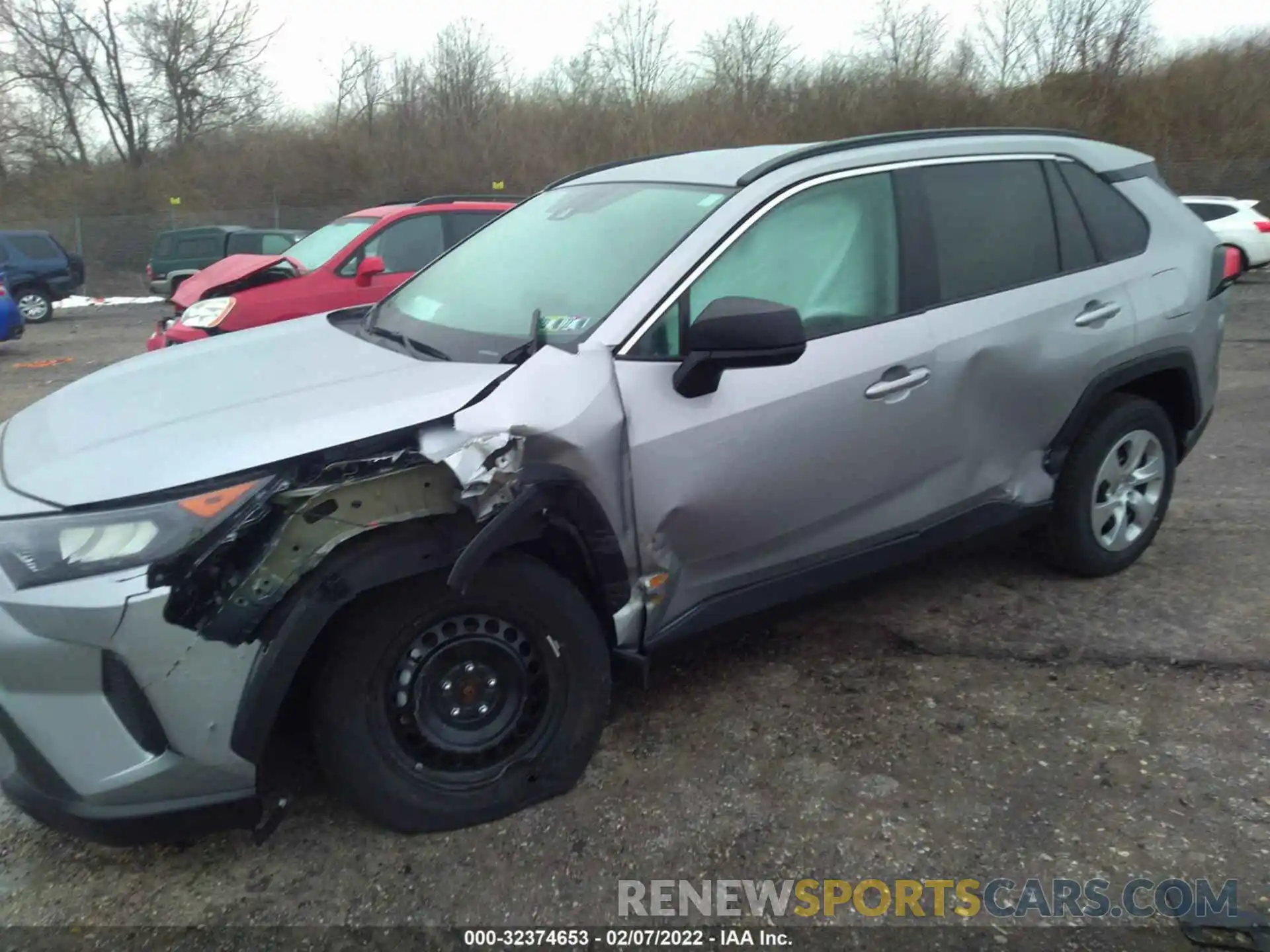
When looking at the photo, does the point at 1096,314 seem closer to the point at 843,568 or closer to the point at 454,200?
the point at 843,568

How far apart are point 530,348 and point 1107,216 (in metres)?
2.57

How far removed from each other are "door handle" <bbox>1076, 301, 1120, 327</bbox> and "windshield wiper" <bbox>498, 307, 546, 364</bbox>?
2.10 meters

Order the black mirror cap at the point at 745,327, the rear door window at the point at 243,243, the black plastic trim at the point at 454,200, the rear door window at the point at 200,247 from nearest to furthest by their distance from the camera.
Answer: the black mirror cap at the point at 745,327, the black plastic trim at the point at 454,200, the rear door window at the point at 243,243, the rear door window at the point at 200,247

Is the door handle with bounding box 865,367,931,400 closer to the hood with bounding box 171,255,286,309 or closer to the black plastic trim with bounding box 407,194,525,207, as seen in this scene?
→ the hood with bounding box 171,255,286,309

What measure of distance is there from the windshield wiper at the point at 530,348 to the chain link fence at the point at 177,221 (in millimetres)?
27325

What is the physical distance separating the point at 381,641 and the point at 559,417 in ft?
2.32

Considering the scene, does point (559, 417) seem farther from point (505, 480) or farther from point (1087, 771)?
point (1087, 771)

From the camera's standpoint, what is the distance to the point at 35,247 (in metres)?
18.6

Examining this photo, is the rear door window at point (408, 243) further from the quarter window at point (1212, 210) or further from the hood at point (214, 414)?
the quarter window at point (1212, 210)

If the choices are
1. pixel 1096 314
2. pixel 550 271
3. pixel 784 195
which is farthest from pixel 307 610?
pixel 1096 314

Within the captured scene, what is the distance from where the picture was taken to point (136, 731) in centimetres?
221

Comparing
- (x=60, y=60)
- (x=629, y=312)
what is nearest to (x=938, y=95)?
(x=60, y=60)

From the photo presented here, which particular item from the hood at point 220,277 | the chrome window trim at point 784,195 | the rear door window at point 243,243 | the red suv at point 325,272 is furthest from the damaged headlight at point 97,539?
the rear door window at point 243,243

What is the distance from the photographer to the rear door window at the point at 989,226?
11.3 feet
